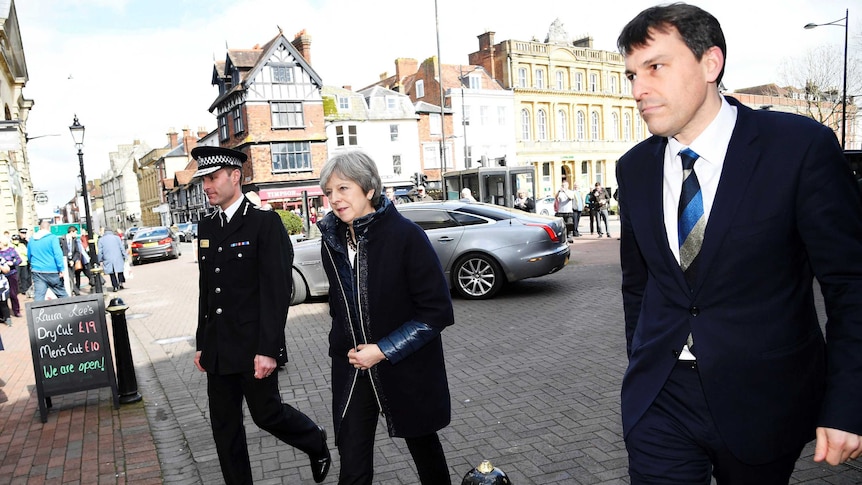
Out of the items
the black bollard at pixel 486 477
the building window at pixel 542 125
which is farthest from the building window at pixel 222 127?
the black bollard at pixel 486 477

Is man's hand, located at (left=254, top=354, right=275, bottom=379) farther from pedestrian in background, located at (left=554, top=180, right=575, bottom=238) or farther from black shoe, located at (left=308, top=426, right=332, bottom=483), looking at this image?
pedestrian in background, located at (left=554, top=180, right=575, bottom=238)

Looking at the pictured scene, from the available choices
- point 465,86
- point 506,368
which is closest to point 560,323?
point 506,368

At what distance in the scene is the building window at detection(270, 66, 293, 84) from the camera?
4009 cm

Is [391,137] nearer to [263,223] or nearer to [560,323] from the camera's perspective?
[560,323]

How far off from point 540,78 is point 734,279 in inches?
1986

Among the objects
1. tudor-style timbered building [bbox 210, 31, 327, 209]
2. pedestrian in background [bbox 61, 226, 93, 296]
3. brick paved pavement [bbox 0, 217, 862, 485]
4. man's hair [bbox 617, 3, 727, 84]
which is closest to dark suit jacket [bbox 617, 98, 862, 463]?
man's hair [bbox 617, 3, 727, 84]

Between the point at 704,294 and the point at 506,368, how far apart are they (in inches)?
168

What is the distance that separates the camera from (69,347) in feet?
18.1

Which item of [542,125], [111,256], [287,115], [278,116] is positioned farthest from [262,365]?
[542,125]

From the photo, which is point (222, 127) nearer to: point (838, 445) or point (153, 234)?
point (153, 234)

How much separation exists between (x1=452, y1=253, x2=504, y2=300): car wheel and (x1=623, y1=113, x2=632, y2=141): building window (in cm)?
5019

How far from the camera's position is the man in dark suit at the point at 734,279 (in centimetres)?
167

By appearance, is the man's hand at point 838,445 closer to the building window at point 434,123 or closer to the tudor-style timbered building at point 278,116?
the tudor-style timbered building at point 278,116

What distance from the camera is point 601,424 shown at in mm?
4348
